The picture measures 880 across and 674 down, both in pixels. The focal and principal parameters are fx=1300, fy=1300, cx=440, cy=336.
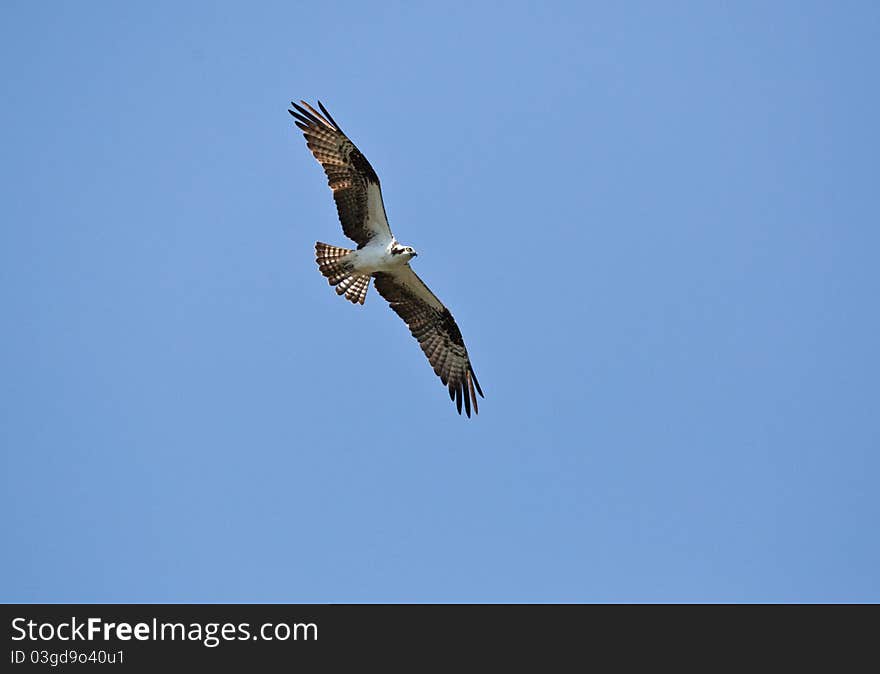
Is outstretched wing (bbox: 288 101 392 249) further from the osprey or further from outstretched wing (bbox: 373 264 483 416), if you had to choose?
outstretched wing (bbox: 373 264 483 416)

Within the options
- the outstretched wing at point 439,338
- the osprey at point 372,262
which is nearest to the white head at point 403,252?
the osprey at point 372,262

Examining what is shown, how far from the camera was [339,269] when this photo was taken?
19.6 m

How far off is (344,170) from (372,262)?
1432mm

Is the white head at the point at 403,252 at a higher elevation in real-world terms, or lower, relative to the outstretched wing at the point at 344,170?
lower

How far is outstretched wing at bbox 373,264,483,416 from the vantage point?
20469mm

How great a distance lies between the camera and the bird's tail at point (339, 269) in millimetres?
19578

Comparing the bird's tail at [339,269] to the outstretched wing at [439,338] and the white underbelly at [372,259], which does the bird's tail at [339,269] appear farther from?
the outstretched wing at [439,338]

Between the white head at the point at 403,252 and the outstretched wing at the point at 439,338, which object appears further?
the outstretched wing at the point at 439,338

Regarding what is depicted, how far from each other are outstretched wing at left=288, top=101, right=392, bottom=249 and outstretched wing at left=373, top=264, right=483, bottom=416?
1.58m

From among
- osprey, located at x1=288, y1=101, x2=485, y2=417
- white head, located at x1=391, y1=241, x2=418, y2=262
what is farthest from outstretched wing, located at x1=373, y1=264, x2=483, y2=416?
white head, located at x1=391, y1=241, x2=418, y2=262
